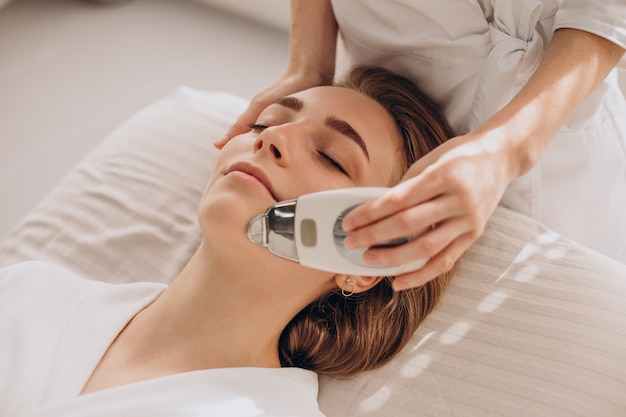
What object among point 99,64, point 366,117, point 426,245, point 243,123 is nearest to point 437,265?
point 426,245

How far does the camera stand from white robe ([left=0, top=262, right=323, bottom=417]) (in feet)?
4.11

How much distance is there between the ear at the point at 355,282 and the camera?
4.42 ft

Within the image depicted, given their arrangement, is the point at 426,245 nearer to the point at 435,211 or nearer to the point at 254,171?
the point at 435,211

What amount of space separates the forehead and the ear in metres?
0.18

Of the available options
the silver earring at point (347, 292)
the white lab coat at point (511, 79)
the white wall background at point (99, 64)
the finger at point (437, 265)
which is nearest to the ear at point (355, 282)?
the silver earring at point (347, 292)

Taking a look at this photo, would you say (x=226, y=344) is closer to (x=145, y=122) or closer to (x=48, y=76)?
(x=145, y=122)

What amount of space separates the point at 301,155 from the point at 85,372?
0.55m

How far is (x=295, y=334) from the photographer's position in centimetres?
146

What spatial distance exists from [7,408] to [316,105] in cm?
77

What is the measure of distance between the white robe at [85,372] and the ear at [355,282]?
0.20m

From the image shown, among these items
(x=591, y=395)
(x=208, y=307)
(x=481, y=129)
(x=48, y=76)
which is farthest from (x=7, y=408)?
(x=48, y=76)

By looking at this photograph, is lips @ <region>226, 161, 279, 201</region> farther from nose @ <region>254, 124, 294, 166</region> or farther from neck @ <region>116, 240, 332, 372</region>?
neck @ <region>116, 240, 332, 372</region>

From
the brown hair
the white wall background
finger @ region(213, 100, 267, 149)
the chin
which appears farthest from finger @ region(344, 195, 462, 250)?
the white wall background

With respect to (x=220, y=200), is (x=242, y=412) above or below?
below
